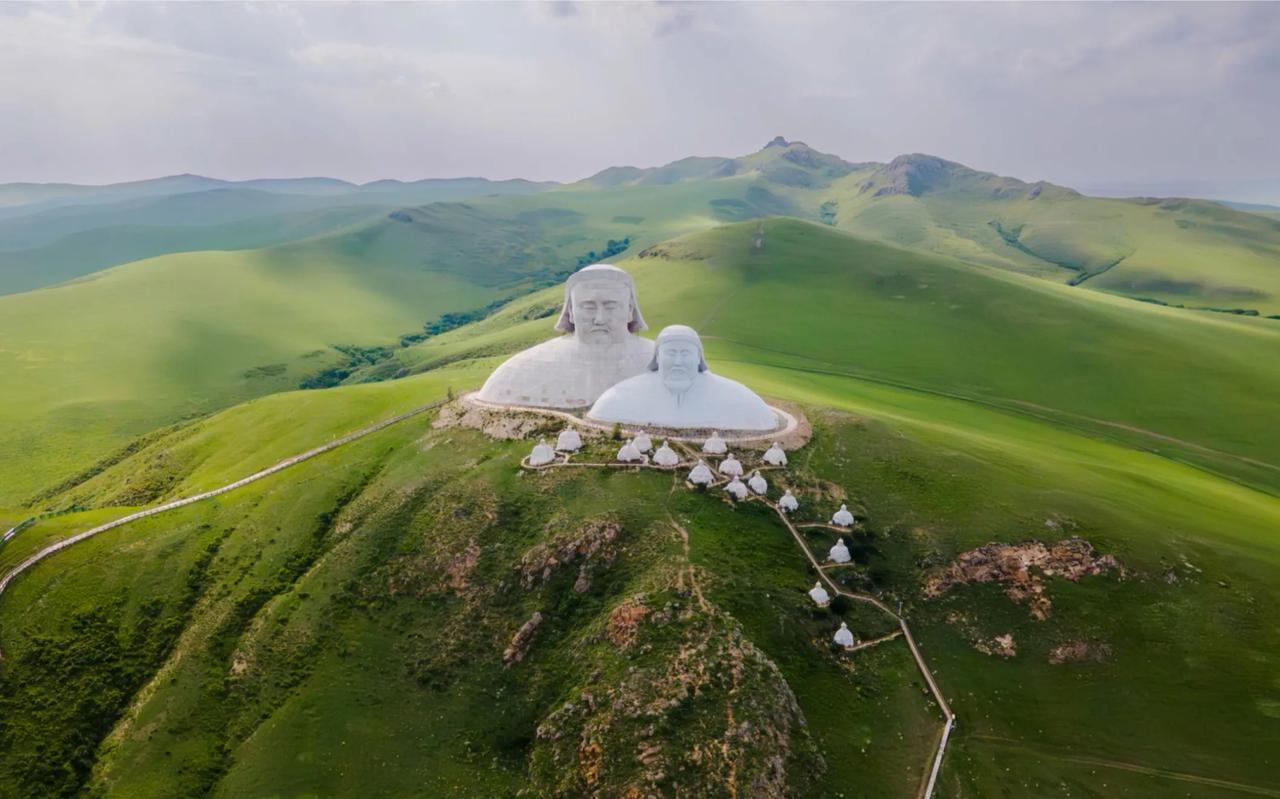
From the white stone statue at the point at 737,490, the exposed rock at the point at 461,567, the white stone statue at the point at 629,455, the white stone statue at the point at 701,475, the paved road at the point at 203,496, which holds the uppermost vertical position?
the white stone statue at the point at 629,455

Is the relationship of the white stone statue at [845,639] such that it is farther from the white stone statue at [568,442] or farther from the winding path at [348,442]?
the white stone statue at [568,442]

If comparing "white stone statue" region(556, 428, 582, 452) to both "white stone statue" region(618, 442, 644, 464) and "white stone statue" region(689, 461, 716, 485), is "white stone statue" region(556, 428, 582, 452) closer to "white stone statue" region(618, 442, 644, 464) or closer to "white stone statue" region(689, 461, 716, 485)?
"white stone statue" region(618, 442, 644, 464)

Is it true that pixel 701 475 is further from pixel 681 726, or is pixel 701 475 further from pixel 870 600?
pixel 681 726

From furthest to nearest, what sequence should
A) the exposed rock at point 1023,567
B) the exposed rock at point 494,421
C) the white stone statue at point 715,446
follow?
the exposed rock at point 494,421 < the white stone statue at point 715,446 < the exposed rock at point 1023,567

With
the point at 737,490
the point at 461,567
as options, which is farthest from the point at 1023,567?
the point at 461,567

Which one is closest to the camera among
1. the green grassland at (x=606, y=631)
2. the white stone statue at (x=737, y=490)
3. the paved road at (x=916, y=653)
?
the paved road at (x=916, y=653)

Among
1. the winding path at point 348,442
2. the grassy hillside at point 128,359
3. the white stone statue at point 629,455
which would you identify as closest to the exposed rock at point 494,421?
the winding path at point 348,442

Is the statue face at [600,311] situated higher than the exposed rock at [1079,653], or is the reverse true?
the statue face at [600,311]
